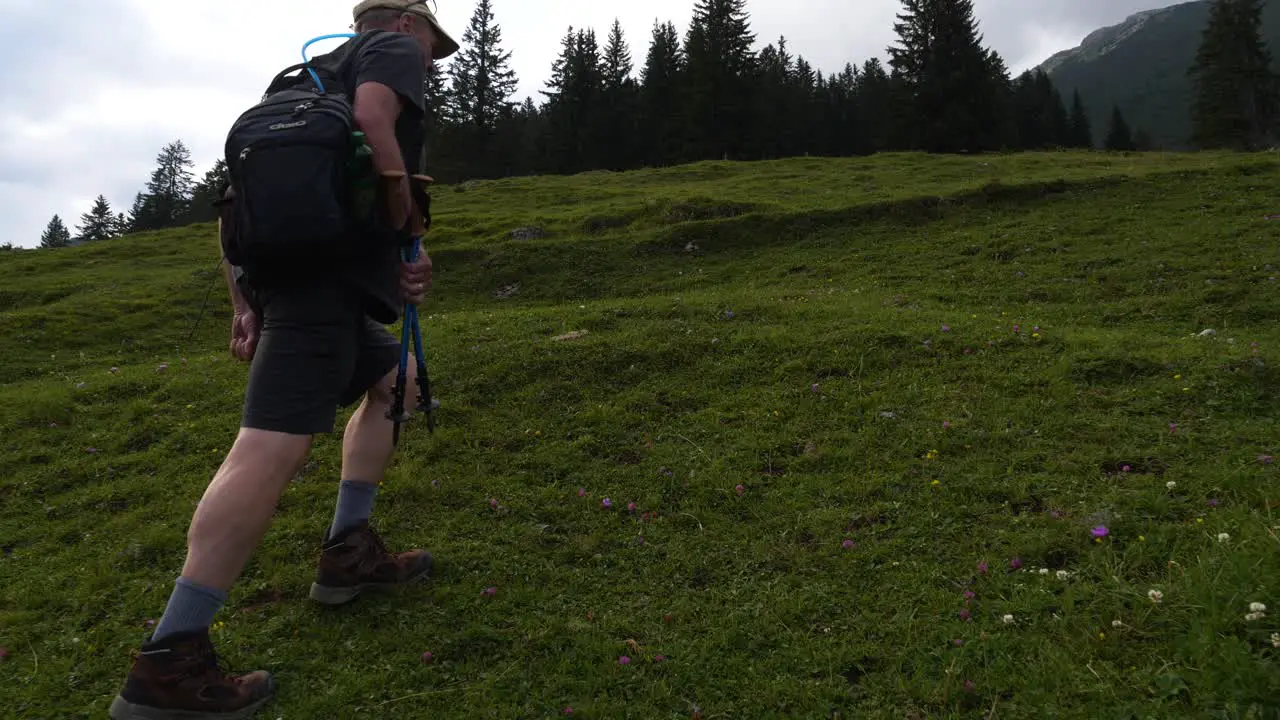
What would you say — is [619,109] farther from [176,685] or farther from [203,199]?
[176,685]

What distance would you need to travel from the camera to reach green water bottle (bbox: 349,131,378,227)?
8.25 ft

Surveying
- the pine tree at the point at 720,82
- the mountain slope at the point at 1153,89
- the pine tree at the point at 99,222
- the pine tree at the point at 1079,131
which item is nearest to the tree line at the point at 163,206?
the pine tree at the point at 99,222

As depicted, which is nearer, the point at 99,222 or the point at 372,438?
the point at 372,438

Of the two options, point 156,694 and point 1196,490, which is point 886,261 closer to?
point 1196,490

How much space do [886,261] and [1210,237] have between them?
14.1 feet

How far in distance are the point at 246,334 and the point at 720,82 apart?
46938mm

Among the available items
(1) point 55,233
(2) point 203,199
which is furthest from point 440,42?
(1) point 55,233

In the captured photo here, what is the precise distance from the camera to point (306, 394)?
262cm

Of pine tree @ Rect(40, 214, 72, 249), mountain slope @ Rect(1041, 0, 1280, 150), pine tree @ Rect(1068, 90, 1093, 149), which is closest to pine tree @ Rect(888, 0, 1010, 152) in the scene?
pine tree @ Rect(1068, 90, 1093, 149)

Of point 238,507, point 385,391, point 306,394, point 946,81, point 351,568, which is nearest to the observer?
point 238,507

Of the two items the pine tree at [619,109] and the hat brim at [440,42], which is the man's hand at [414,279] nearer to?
the hat brim at [440,42]

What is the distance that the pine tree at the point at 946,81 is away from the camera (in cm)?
4281


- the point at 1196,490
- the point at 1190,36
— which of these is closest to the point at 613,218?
the point at 1196,490

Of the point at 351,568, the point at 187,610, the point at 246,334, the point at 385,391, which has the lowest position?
the point at 351,568
